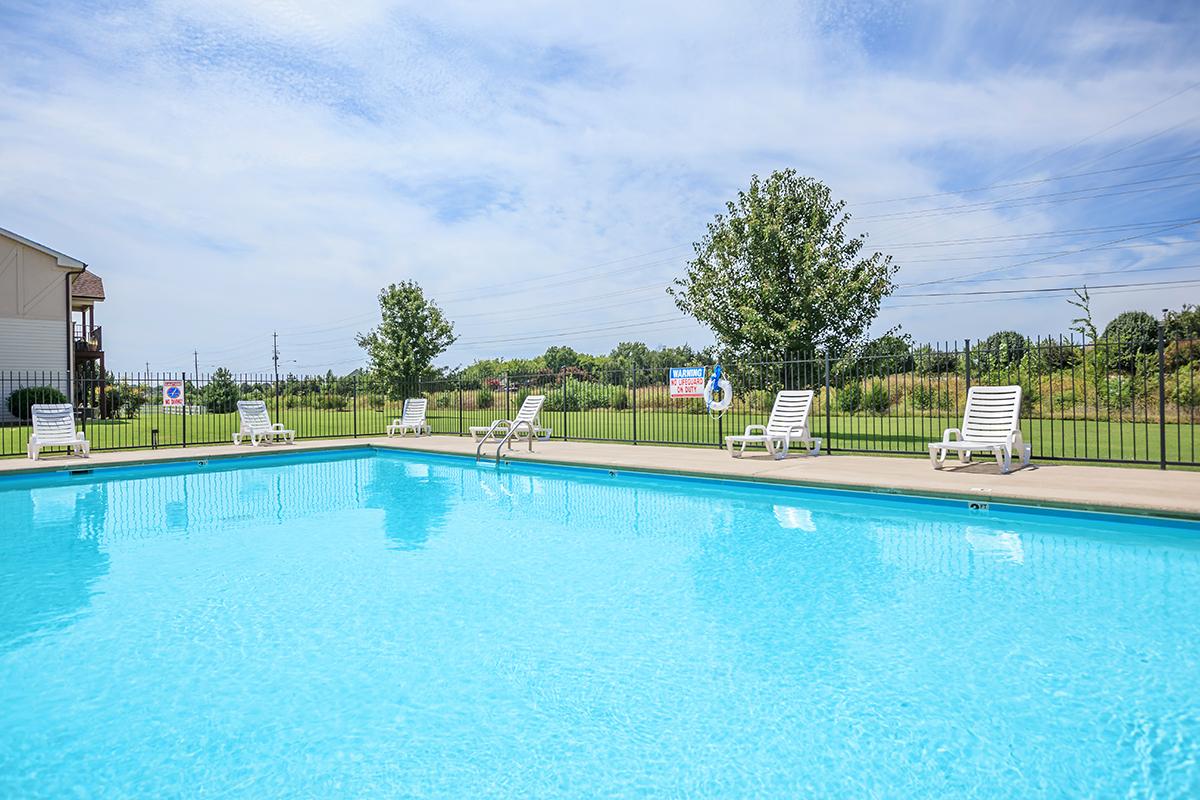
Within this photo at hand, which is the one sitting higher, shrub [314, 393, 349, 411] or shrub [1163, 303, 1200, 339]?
shrub [1163, 303, 1200, 339]

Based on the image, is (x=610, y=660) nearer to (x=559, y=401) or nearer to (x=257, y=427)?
(x=257, y=427)

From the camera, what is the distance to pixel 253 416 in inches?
601

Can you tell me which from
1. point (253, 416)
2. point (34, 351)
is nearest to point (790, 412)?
point (253, 416)

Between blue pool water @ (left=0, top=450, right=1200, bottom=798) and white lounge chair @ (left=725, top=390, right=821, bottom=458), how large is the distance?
3.63m

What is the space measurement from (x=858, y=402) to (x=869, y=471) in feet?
26.2

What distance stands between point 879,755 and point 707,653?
1176 millimetres

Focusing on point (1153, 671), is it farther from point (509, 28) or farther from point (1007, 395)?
point (509, 28)

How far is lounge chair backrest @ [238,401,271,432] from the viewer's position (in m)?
15.0

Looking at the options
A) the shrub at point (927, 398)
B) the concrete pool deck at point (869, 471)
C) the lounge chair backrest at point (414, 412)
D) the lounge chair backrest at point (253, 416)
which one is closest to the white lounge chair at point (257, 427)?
the lounge chair backrest at point (253, 416)

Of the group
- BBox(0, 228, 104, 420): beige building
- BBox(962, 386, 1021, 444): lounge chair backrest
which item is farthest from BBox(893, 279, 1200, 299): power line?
BBox(0, 228, 104, 420): beige building

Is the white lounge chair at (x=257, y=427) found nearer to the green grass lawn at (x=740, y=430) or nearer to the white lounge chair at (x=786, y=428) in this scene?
the green grass lawn at (x=740, y=430)

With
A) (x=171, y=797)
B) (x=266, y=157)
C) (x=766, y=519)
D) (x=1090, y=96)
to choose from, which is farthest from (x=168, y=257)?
(x=1090, y=96)

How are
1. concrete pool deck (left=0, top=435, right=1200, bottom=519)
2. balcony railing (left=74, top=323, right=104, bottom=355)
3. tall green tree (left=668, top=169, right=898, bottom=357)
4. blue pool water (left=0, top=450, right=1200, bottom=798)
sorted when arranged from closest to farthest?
blue pool water (left=0, top=450, right=1200, bottom=798) → concrete pool deck (left=0, top=435, right=1200, bottom=519) → tall green tree (left=668, top=169, right=898, bottom=357) → balcony railing (left=74, top=323, right=104, bottom=355)

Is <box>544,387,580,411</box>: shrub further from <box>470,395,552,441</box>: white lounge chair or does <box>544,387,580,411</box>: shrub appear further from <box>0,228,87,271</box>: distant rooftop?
<box>0,228,87,271</box>: distant rooftop
